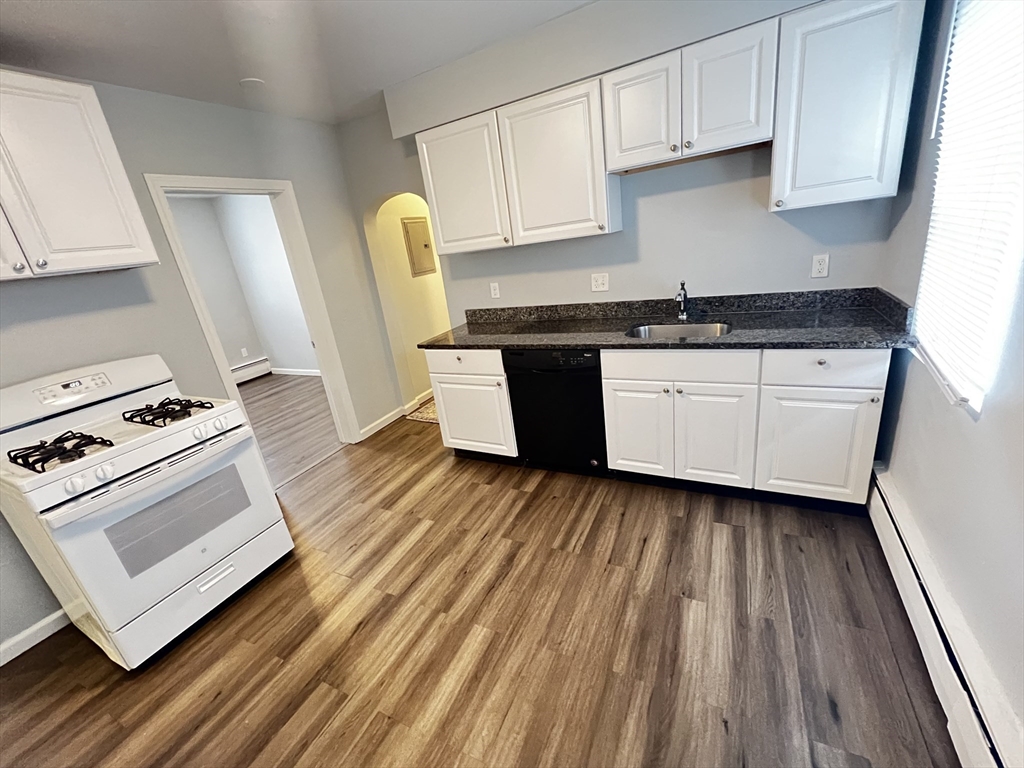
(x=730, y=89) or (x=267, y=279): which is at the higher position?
(x=730, y=89)

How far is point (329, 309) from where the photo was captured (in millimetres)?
3246

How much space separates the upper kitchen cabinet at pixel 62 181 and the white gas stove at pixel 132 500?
22.1 inches

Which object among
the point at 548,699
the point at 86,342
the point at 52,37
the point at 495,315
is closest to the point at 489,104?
the point at 495,315

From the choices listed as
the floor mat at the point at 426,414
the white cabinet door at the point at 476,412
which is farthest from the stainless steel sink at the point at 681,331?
the floor mat at the point at 426,414

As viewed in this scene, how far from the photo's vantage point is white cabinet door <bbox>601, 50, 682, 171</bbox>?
1.94m

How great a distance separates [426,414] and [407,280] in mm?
1293

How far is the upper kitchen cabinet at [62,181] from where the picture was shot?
158 cm

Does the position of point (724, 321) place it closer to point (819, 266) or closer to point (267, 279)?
point (819, 266)

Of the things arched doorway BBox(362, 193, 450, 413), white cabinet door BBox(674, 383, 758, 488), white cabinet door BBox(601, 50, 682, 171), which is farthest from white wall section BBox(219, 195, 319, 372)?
white cabinet door BBox(674, 383, 758, 488)

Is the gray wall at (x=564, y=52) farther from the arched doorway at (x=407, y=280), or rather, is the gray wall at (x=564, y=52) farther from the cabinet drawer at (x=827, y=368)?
the cabinet drawer at (x=827, y=368)

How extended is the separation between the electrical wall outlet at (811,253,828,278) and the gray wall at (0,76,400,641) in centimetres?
314

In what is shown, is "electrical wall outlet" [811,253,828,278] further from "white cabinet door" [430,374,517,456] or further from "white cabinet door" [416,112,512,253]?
"white cabinet door" [430,374,517,456]

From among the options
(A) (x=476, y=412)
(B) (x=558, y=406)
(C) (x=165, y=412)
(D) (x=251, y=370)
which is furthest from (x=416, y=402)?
(D) (x=251, y=370)

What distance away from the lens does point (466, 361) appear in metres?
2.64
